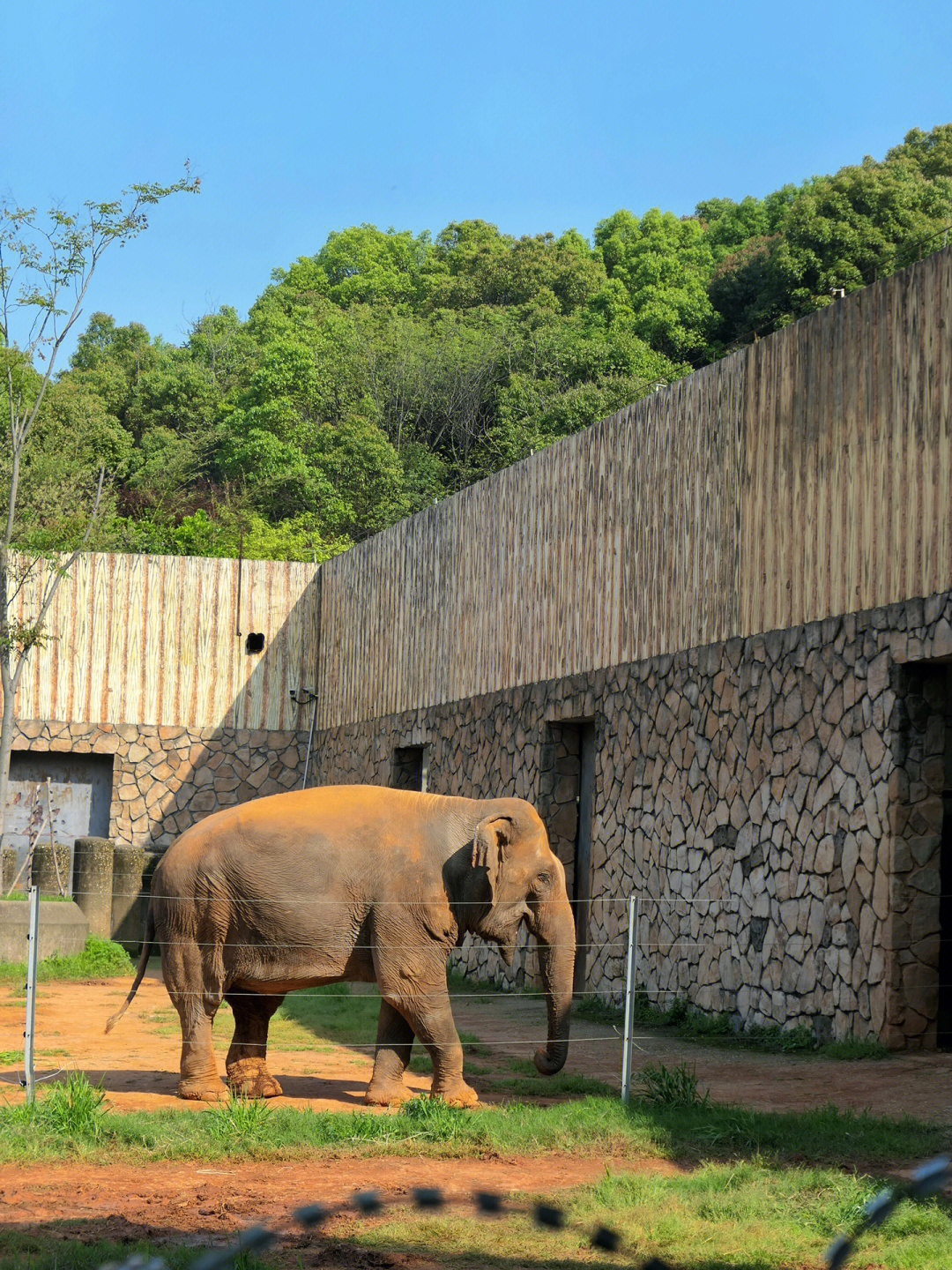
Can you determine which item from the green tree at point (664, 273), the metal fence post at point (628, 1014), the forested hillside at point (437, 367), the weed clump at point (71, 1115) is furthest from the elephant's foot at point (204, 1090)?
the green tree at point (664, 273)

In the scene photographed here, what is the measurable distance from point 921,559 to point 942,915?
237cm

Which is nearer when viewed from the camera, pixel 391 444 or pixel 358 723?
pixel 358 723

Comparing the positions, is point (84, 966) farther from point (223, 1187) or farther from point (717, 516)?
point (223, 1187)

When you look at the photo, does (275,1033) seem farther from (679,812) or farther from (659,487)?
(659,487)

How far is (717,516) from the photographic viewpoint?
519 inches

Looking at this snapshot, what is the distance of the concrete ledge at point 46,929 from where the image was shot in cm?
1661

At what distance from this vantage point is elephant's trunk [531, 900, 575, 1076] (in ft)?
28.8

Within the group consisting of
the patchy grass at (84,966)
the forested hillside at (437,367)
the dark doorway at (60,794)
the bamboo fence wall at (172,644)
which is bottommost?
the patchy grass at (84,966)

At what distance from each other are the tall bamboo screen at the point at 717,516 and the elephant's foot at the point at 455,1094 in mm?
4308

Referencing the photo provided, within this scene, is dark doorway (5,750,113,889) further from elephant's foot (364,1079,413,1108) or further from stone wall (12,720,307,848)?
elephant's foot (364,1079,413,1108)

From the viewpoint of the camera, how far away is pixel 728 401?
1317cm

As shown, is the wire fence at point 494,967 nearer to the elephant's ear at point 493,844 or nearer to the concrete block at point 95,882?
the elephant's ear at point 493,844

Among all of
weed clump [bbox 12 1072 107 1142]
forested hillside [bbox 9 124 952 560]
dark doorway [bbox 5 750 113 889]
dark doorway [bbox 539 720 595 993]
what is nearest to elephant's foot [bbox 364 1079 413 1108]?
weed clump [bbox 12 1072 107 1142]

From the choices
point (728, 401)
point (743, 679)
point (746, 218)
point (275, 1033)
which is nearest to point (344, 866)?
point (275, 1033)
